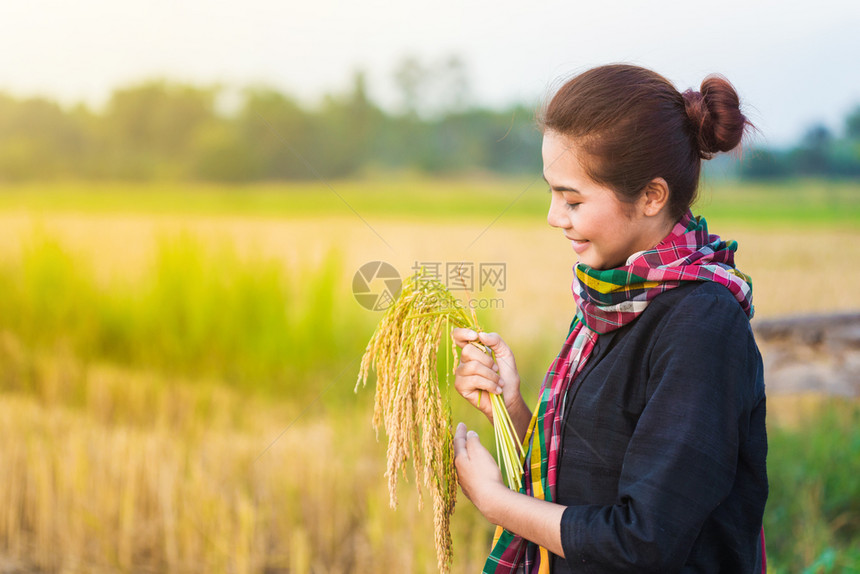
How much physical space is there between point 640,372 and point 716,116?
56 cm

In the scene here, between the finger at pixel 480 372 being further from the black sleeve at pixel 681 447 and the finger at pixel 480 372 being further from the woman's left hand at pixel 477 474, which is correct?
the black sleeve at pixel 681 447

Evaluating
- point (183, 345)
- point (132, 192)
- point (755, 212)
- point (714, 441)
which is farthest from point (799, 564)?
point (132, 192)

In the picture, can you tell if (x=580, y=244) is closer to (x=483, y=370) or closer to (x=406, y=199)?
(x=483, y=370)

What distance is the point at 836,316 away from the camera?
4961 mm

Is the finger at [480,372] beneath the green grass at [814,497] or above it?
above

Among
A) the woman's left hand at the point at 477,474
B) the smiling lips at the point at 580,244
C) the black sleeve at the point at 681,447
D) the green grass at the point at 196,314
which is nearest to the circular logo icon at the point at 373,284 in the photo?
the green grass at the point at 196,314

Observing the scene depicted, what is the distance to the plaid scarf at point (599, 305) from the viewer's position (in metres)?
1.28

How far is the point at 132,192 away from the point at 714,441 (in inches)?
1116

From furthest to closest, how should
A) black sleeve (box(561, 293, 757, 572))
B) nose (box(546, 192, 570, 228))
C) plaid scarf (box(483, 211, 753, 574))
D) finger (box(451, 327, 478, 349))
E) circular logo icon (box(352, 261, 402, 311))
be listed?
circular logo icon (box(352, 261, 402, 311)) < finger (box(451, 327, 478, 349)) < nose (box(546, 192, 570, 228)) < plaid scarf (box(483, 211, 753, 574)) < black sleeve (box(561, 293, 757, 572))

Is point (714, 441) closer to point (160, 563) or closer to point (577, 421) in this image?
point (577, 421)

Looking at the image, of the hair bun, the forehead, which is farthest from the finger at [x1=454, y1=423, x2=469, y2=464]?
the hair bun

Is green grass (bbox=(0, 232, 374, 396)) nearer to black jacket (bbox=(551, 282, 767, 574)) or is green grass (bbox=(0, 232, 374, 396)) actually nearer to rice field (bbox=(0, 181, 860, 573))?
rice field (bbox=(0, 181, 860, 573))

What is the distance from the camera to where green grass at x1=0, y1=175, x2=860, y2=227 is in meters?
18.5

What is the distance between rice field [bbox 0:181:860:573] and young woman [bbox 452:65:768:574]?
1.16 ft
